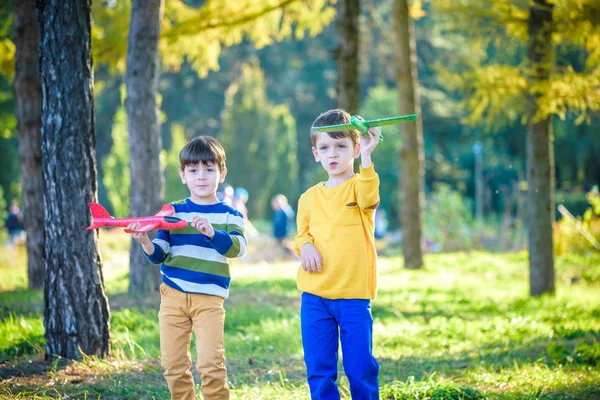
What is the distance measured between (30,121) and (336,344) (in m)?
6.23

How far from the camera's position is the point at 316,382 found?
3328 mm

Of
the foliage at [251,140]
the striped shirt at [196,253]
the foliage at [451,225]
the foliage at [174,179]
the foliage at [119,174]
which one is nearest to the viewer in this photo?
the striped shirt at [196,253]

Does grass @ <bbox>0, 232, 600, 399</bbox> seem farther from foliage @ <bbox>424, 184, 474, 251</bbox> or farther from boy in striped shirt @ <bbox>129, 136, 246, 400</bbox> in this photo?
foliage @ <bbox>424, 184, 474, 251</bbox>

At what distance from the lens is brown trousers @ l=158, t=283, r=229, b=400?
3277 millimetres

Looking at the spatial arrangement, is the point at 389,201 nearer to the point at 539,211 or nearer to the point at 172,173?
the point at 172,173

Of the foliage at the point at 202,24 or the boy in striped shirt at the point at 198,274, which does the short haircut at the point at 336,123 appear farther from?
the foliage at the point at 202,24

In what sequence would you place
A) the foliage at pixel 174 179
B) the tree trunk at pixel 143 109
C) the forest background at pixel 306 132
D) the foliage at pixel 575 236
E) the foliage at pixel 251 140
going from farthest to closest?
1. the foliage at pixel 251 140
2. the foliage at pixel 174 179
3. the forest background at pixel 306 132
4. the foliage at pixel 575 236
5. the tree trunk at pixel 143 109

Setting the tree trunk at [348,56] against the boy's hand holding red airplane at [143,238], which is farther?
the tree trunk at [348,56]

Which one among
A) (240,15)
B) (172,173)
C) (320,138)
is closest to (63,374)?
(320,138)

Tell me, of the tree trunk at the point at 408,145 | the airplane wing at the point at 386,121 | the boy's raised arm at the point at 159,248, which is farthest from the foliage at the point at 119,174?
the airplane wing at the point at 386,121

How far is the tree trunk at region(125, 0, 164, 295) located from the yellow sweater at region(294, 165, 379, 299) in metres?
4.11

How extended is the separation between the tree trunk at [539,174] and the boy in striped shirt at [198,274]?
5926 millimetres

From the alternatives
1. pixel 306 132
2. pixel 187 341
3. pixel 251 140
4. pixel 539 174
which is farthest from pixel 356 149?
pixel 306 132

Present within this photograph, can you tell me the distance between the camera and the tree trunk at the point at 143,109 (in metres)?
7.06
